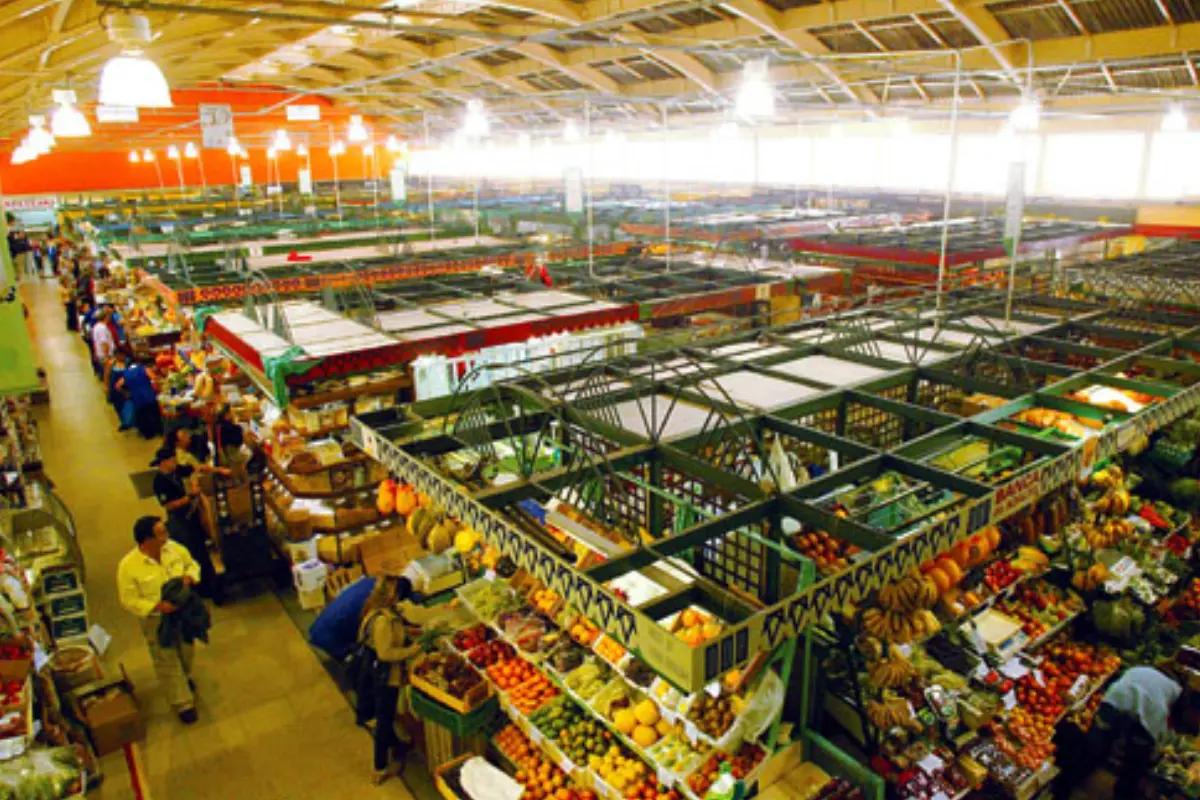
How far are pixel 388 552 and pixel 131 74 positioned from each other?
5.26m

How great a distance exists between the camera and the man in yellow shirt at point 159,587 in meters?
6.59

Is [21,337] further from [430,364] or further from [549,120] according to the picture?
[549,120]

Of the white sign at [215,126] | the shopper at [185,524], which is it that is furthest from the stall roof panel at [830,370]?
the white sign at [215,126]

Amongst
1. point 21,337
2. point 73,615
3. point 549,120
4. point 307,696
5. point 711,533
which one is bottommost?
point 307,696

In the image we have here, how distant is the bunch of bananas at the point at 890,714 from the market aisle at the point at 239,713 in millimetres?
3555

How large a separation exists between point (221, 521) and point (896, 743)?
24.7 ft

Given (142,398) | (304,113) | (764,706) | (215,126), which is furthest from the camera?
(304,113)

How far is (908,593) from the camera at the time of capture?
4.33 meters

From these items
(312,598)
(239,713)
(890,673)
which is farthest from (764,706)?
(312,598)

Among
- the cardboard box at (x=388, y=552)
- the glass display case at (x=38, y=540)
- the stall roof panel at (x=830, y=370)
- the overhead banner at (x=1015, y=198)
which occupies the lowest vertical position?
the cardboard box at (x=388, y=552)

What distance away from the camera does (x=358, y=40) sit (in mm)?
24188

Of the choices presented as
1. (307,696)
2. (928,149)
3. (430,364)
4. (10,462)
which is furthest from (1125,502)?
(928,149)

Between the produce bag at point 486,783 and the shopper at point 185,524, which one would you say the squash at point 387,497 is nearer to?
the produce bag at point 486,783

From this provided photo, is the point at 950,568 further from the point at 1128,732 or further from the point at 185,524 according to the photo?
the point at 185,524
